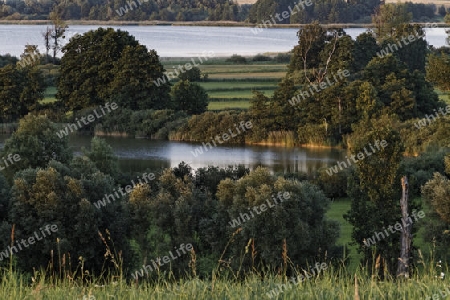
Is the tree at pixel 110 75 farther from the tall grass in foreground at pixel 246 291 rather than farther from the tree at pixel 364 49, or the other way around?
the tall grass in foreground at pixel 246 291

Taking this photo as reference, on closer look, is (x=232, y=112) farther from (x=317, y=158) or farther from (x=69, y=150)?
(x=69, y=150)

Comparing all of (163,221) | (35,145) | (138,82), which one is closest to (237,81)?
(138,82)

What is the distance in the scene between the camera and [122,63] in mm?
62219

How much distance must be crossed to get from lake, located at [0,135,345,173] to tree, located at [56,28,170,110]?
6420 mm

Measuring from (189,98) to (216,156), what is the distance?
16.0 m

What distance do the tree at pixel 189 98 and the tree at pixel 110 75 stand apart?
1.44 meters

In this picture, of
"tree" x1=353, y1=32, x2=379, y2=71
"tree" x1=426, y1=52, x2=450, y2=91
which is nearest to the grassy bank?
"tree" x1=426, y1=52, x2=450, y2=91

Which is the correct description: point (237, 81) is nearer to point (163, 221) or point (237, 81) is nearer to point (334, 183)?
point (334, 183)

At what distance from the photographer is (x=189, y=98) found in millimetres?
63031

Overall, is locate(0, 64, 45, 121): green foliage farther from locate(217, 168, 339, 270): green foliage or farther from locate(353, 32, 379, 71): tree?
locate(217, 168, 339, 270): green foliage

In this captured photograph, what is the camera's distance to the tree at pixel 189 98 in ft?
205

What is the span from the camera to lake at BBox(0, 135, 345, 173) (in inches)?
1747

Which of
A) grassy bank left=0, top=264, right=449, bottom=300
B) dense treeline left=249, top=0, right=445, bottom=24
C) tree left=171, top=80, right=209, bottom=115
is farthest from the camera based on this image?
dense treeline left=249, top=0, right=445, bottom=24

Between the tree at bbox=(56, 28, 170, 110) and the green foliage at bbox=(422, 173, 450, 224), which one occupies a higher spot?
the green foliage at bbox=(422, 173, 450, 224)
